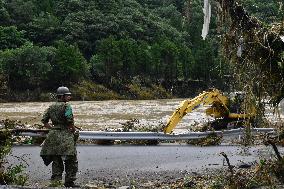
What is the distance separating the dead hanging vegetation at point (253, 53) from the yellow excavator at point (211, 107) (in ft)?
21.5

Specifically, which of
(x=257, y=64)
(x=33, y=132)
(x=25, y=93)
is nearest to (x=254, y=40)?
(x=257, y=64)

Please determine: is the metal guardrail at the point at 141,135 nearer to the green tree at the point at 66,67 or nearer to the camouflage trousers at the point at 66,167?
the camouflage trousers at the point at 66,167

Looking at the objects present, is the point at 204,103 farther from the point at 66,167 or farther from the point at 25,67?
the point at 25,67

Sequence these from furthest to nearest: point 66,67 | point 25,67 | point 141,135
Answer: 1. point 66,67
2. point 25,67
3. point 141,135

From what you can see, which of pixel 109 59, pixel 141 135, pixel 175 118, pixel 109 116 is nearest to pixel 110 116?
pixel 109 116

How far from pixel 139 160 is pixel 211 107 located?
19.3 ft

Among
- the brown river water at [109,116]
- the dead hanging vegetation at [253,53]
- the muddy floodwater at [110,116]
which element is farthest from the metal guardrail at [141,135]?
the dead hanging vegetation at [253,53]

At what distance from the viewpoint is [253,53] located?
8.55 meters

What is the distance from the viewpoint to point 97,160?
42.3 feet

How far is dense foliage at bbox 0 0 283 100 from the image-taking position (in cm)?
5834

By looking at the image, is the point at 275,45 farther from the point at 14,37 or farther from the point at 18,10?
the point at 18,10

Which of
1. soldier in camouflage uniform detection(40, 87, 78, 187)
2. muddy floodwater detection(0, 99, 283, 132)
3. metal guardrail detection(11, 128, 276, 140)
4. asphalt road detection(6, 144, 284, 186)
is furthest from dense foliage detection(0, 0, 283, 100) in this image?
soldier in camouflage uniform detection(40, 87, 78, 187)

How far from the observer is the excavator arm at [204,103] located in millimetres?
16156

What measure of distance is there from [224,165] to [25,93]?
157ft
